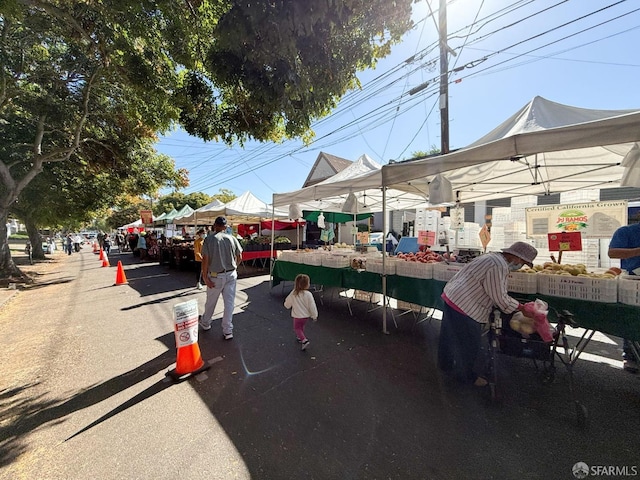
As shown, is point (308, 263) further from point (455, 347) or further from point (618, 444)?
point (618, 444)

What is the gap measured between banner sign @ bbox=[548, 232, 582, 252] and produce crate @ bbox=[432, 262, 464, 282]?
1.38 meters

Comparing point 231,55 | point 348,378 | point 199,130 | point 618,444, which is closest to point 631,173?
point 618,444

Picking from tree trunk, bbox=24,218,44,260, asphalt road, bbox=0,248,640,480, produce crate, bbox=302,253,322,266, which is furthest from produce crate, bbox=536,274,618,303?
tree trunk, bbox=24,218,44,260

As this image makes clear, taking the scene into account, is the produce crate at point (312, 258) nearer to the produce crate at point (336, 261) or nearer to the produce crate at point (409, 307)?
the produce crate at point (336, 261)

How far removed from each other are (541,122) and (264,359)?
4.82m

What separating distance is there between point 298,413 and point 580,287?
3.30m

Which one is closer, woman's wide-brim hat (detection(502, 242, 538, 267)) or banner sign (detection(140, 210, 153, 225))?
woman's wide-brim hat (detection(502, 242, 538, 267))

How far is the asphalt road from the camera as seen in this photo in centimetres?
199

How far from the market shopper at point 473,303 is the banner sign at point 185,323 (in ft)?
9.76

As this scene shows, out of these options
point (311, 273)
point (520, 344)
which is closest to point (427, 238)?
point (311, 273)

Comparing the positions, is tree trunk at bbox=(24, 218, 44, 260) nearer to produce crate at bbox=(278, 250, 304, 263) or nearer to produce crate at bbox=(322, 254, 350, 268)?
produce crate at bbox=(278, 250, 304, 263)

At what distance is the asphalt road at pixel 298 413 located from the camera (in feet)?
6.54

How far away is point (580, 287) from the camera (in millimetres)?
2939

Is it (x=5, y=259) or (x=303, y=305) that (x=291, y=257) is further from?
(x=5, y=259)
